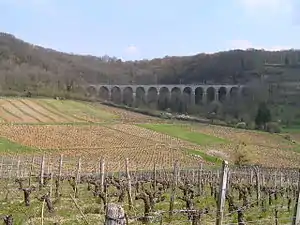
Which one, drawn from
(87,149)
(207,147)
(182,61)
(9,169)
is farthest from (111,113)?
(182,61)

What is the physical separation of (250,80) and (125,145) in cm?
10089

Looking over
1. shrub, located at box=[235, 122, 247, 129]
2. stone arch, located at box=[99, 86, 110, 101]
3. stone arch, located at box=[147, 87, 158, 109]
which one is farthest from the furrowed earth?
stone arch, located at box=[99, 86, 110, 101]

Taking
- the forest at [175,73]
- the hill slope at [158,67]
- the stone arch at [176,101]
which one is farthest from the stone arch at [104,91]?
the stone arch at [176,101]

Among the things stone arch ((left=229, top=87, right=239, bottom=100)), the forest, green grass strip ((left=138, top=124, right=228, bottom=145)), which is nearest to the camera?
green grass strip ((left=138, top=124, right=228, bottom=145))

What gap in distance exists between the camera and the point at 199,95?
141750mm

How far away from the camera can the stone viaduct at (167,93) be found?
13362cm

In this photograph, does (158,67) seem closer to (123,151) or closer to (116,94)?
(116,94)

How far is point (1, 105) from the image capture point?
238 feet

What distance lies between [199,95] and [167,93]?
28.4 ft

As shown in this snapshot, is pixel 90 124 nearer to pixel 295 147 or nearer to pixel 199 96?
pixel 295 147

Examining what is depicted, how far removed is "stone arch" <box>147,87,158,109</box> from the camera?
5088 inches

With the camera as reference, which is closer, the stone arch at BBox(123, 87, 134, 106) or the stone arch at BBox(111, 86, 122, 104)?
the stone arch at BBox(123, 87, 134, 106)

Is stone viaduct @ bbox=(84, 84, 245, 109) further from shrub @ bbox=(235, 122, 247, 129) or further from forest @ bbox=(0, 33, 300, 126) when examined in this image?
shrub @ bbox=(235, 122, 247, 129)

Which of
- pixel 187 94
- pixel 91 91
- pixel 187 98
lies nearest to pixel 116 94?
pixel 91 91
